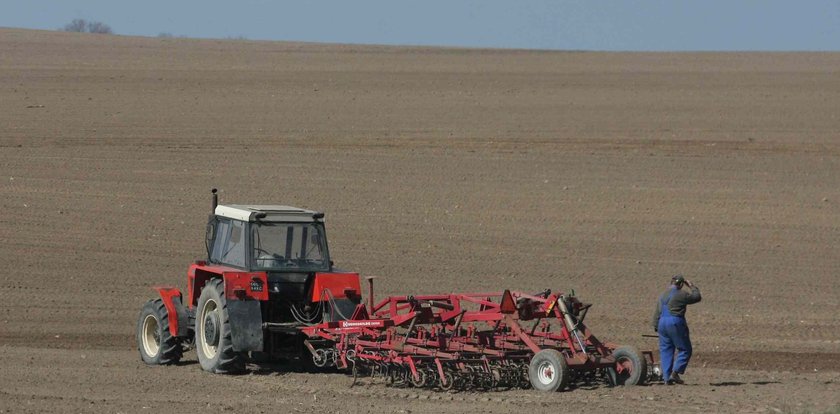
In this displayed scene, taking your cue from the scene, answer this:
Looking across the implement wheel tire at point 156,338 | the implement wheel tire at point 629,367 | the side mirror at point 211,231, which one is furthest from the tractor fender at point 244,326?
the implement wheel tire at point 629,367

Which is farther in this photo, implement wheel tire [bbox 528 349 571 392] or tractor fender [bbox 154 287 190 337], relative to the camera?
tractor fender [bbox 154 287 190 337]

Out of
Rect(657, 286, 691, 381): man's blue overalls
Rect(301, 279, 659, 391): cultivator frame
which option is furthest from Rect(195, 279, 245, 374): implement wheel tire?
Rect(657, 286, 691, 381): man's blue overalls

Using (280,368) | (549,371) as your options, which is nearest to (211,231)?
(280,368)

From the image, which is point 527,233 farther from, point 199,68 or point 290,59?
point 290,59

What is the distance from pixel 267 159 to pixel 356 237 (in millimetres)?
5716

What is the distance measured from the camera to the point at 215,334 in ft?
46.7

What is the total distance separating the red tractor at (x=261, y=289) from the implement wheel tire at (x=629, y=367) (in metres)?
2.71

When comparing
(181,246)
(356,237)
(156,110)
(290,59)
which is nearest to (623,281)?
(356,237)

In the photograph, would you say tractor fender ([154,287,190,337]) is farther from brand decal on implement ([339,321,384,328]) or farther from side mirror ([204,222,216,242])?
brand decal on implement ([339,321,384,328])

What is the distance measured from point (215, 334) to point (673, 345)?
4.42 m

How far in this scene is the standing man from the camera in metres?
13.7

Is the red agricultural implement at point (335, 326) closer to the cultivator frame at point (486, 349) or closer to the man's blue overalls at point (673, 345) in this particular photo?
the cultivator frame at point (486, 349)

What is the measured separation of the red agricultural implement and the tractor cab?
10mm

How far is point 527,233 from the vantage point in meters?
23.7
